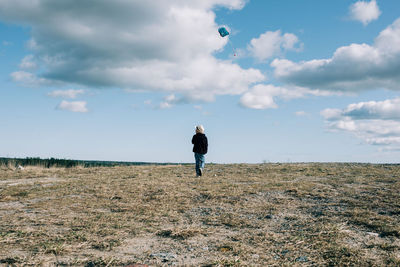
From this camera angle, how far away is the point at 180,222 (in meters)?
5.52

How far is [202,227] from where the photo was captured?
202 inches

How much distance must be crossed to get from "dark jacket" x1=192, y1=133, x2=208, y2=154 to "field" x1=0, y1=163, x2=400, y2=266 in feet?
14.4

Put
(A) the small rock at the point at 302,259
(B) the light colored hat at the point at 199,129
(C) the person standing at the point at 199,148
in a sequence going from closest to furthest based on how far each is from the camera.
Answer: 1. (A) the small rock at the point at 302,259
2. (C) the person standing at the point at 199,148
3. (B) the light colored hat at the point at 199,129

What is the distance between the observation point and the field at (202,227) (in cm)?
371

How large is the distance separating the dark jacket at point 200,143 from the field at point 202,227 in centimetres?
439

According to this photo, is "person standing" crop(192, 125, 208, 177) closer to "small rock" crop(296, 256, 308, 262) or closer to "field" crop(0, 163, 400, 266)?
"field" crop(0, 163, 400, 266)

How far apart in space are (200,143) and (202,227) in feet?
26.8

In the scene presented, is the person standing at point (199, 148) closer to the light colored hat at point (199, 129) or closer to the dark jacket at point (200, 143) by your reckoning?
the dark jacket at point (200, 143)

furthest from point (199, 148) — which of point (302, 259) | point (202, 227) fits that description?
point (302, 259)

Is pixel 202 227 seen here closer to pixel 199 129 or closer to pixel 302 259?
pixel 302 259

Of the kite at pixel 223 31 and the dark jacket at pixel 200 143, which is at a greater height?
the kite at pixel 223 31

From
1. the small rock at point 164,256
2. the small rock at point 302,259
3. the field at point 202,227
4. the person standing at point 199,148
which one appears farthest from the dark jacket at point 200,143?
the small rock at point 302,259

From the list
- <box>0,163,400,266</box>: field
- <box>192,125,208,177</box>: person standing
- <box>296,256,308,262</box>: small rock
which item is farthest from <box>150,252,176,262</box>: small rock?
<box>192,125,208,177</box>: person standing

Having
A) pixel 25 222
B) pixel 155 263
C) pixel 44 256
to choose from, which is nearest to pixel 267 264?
pixel 155 263
